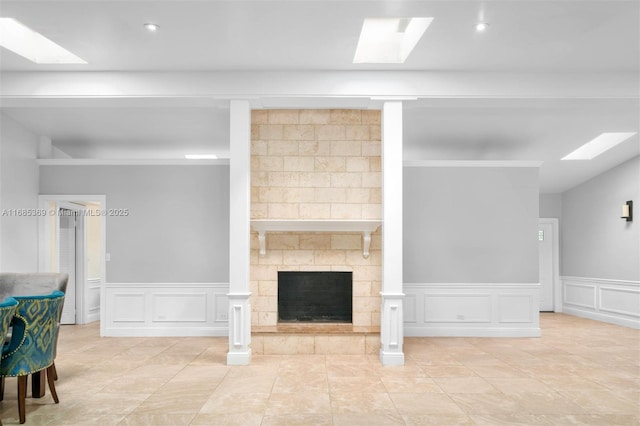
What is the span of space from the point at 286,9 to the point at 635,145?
6162mm

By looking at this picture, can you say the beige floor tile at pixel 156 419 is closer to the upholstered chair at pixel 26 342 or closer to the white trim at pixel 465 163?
the upholstered chair at pixel 26 342

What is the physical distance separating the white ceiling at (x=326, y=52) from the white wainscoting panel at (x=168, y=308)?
223cm

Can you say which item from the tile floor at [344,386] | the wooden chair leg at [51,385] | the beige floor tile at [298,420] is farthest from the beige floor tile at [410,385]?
the wooden chair leg at [51,385]

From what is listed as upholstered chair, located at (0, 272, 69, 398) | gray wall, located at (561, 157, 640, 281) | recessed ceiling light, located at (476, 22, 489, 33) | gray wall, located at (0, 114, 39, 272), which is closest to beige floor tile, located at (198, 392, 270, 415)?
upholstered chair, located at (0, 272, 69, 398)

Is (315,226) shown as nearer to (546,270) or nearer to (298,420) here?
(298,420)

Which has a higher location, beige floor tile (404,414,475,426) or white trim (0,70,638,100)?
white trim (0,70,638,100)

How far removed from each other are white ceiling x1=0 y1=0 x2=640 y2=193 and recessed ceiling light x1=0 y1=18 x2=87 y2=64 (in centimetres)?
9

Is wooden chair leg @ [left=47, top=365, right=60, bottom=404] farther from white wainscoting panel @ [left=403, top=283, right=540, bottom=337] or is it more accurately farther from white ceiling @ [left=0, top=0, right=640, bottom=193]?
white wainscoting panel @ [left=403, top=283, right=540, bottom=337]

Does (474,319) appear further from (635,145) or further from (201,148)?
(201,148)

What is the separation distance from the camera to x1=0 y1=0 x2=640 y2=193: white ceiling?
3.83 meters

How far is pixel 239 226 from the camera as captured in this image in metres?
5.20

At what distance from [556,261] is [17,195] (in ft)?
30.3

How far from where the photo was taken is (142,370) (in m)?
4.86

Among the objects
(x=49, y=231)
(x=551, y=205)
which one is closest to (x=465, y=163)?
(x=551, y=205)
